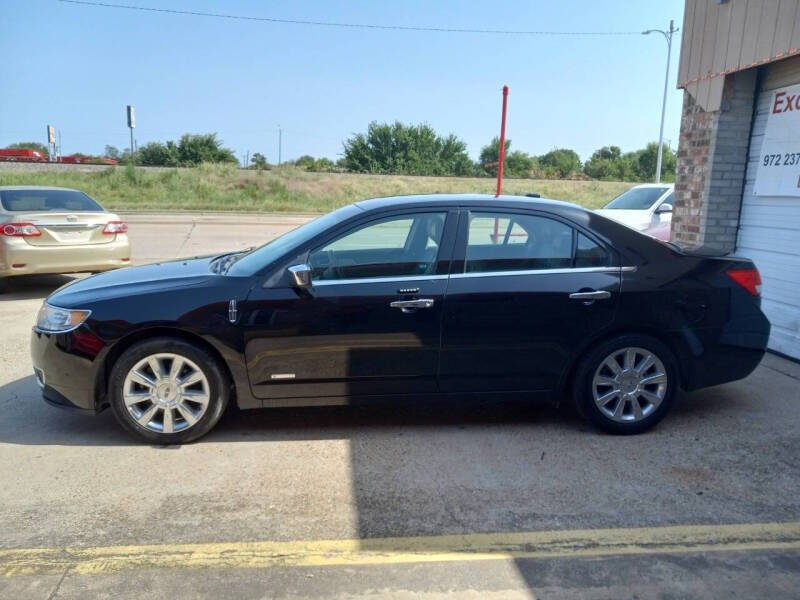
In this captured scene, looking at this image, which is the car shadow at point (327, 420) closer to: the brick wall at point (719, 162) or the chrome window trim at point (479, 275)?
the chrome window trim at point (479, 275)

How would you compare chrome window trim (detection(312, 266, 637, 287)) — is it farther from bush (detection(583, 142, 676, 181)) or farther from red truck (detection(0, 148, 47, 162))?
bush (detection(583, 142, 676, 181))

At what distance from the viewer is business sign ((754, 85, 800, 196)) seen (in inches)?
252

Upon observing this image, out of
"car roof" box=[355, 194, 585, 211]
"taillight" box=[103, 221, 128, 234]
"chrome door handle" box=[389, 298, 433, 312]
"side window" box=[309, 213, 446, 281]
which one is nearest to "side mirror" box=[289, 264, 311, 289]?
"side window" box=[309, 213, 446, 281]

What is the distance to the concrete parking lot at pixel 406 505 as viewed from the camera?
2.93 meters

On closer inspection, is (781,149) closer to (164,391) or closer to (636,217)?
(636,217)

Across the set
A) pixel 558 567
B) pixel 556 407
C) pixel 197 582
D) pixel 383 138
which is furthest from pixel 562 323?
pixel 383 138

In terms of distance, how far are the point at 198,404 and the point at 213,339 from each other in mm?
444

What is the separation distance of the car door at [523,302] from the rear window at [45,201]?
7.16 meters

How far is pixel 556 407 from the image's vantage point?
16.7 ft

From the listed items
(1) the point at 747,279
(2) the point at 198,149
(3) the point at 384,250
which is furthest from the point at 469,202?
(2) the point at 198,149

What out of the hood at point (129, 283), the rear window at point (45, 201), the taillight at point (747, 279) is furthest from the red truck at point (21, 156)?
the taillight at point (747, 279)

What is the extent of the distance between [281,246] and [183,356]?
1.03 metres

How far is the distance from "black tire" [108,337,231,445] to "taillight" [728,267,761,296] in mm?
3605

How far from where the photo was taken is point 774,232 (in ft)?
22.2
